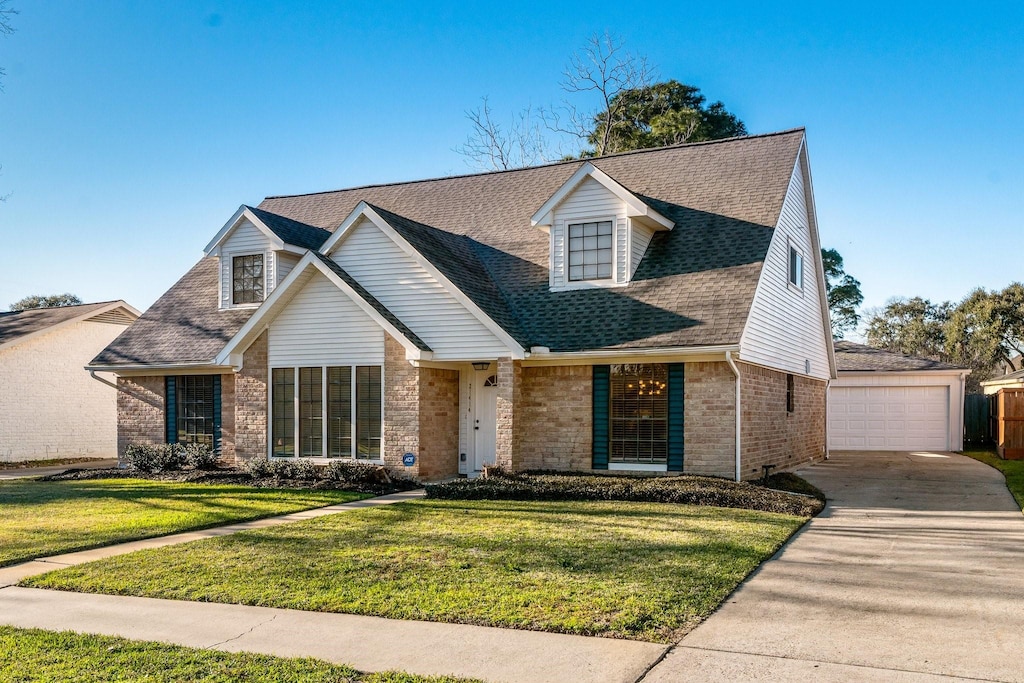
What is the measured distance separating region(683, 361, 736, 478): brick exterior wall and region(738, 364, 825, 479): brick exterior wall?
40 centimetres

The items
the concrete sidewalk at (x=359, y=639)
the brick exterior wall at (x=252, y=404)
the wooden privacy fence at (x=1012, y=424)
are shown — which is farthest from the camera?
the wooden privacy fence at (x=1012, y=424)

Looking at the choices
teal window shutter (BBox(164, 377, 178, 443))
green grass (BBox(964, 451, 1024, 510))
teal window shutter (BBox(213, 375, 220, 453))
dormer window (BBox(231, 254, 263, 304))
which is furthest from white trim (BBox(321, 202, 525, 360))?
green grass (BBox(964, 451, 1024, 510))

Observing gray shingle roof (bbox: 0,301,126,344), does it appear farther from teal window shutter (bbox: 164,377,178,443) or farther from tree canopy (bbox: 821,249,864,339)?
tree canopy (bbox: 821,249,864,339)

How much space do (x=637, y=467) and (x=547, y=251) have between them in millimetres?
5282

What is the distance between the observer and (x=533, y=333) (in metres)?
15.7

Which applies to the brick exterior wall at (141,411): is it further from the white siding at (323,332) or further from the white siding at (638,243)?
the white siding at (638,243)

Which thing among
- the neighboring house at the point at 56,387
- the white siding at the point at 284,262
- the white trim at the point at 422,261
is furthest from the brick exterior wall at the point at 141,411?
the white trim at the point at 422,261

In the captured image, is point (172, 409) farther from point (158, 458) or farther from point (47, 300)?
point (47, 300)

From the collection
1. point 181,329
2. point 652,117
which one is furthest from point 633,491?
point 652,117

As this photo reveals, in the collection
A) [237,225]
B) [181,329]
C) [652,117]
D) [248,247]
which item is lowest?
[181,329]

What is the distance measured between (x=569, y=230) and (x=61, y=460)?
55.5 feet

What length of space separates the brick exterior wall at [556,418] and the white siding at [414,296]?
114 centimetres

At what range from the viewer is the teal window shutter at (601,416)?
1523 centimetres

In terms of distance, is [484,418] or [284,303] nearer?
[284,303]
